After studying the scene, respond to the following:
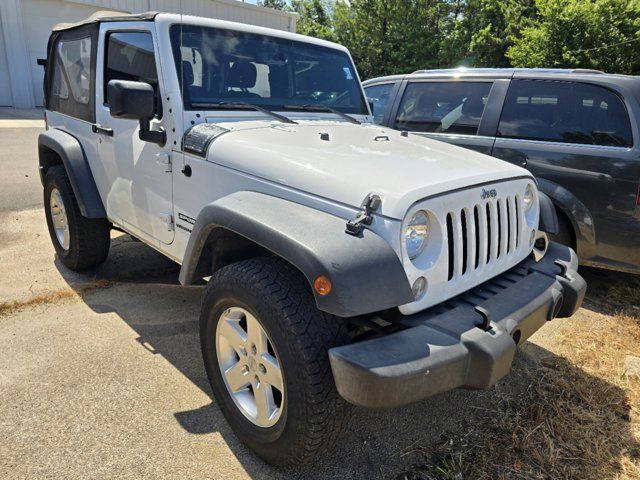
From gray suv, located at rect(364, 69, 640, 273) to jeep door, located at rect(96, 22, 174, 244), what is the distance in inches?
82.8

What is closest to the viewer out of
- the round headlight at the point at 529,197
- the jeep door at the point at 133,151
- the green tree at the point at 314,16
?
the round headlight at the point at 529,197

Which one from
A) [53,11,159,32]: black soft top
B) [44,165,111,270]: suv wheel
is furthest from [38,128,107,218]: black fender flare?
[53,11,159,32]: black soft top

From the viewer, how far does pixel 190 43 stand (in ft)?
10.1

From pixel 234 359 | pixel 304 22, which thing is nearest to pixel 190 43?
pixel 234 359

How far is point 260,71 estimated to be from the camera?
338cm

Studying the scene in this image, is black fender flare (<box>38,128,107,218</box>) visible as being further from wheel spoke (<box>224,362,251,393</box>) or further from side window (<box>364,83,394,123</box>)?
side window (<box>364,83,394,123</box>)

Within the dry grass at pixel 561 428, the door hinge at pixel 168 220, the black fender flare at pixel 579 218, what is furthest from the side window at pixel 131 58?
the black fender flare at pixel 579 218

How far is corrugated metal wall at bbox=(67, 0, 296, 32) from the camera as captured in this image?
17.0 m

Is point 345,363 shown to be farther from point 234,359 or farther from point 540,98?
point 540,98

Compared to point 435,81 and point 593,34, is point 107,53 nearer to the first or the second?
point 435,81

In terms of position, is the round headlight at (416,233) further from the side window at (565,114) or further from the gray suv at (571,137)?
the side window at (565,114)

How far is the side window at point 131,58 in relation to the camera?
314 centimetres

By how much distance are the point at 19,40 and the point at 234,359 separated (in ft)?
59.7

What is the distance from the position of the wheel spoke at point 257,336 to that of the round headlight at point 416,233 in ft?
2.40
